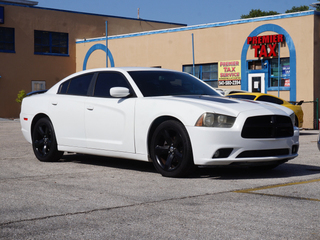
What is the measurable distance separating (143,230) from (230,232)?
2.19ft

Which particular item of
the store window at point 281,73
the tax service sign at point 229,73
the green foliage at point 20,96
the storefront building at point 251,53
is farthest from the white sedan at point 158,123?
the green foliage at point 20,96

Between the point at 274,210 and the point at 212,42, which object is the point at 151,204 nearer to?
the point at 274,210

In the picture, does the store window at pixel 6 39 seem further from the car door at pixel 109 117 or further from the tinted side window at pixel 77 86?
the car door at pixel 109 117

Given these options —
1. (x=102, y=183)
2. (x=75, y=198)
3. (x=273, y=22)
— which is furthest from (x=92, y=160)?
(x=273, y=22)

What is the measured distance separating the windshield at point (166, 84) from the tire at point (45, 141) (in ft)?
6.07

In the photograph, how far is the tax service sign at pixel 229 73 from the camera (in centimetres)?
2634

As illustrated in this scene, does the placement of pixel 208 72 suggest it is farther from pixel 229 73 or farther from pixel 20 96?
pixel 20 96

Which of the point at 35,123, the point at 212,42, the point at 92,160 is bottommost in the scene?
the point at 92,160

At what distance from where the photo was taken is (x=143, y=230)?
3.88 metres

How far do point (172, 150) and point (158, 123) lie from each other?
48 centimetres

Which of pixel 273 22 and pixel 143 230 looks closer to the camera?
pixel 143 230

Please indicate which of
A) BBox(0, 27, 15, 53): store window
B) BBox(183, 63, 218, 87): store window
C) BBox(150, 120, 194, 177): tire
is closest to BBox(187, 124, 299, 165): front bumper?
BBox(150, 120, 194, 177): tire

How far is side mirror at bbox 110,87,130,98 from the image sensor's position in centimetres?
712

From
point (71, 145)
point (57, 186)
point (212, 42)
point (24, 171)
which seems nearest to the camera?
point (57, 186)
